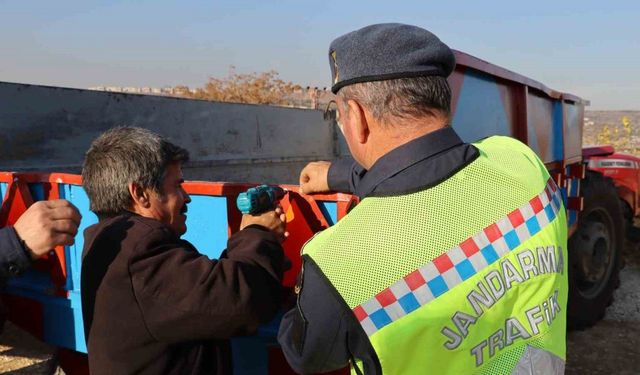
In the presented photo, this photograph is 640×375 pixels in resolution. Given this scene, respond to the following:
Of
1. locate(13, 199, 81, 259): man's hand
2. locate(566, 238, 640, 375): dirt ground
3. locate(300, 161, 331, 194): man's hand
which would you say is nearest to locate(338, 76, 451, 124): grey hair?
locate(300, 161, 331, 194): man's hand

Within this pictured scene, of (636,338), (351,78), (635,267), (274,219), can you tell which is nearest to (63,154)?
(274,219)

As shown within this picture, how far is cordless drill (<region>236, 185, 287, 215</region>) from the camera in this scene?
1.45 m

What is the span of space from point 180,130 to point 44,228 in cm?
320

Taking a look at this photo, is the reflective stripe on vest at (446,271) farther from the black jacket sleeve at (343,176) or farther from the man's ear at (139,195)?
the man's ear at (139,195)

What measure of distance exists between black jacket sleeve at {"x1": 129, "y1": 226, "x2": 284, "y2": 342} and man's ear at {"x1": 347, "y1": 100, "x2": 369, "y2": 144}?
1.37 feet

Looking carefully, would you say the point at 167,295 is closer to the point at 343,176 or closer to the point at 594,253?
the point at 343,176

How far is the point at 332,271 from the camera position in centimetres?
94

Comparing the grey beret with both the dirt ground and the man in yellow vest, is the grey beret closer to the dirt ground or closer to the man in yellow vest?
the man in yellow vest

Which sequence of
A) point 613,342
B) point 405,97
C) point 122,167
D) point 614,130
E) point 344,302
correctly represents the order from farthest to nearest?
point 614,130 < point 613,342 < point 122,167 < point 405,97 < point 344,302

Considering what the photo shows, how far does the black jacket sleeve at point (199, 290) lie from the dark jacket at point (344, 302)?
177 millimetres

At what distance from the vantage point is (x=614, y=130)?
1405 centimetres

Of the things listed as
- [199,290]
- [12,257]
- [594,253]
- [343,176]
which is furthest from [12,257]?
[594,253]

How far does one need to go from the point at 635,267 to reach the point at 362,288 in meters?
6.15

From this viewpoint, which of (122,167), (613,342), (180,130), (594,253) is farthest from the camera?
(594,253)
